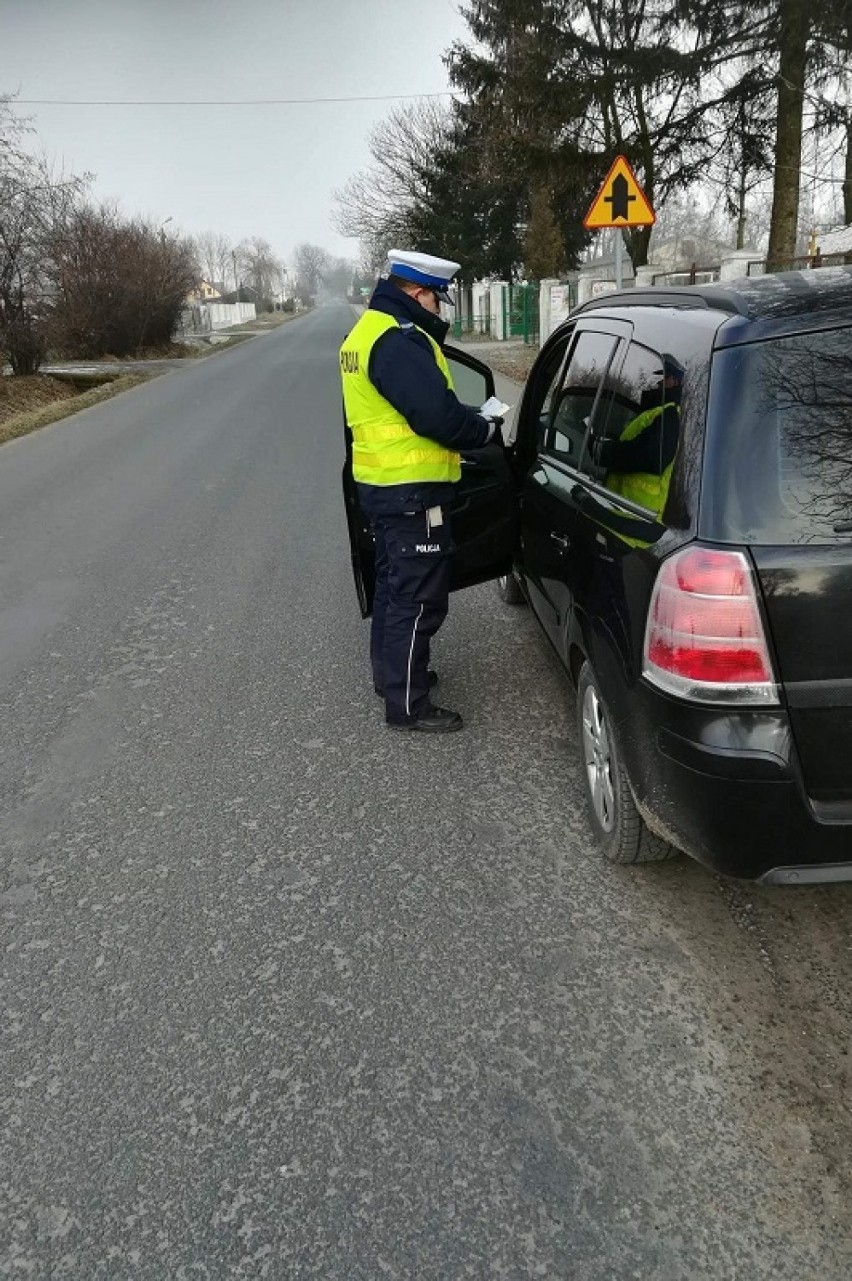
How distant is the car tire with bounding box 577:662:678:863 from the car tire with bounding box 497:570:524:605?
2.33m

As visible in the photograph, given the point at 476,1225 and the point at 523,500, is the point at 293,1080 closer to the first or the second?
the point at 476,1225

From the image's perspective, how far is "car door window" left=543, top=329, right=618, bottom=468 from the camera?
3322 millimetres

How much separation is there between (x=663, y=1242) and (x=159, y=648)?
13.2 ft

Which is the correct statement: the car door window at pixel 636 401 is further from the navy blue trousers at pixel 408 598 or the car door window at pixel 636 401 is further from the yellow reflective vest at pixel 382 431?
the navy blue trousers at pixel 408 598

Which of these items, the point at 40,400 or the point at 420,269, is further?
the point at 40,400

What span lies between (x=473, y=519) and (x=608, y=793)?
1.64 metres

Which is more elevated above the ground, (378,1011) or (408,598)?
(408,598)

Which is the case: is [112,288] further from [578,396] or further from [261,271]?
[261,271]

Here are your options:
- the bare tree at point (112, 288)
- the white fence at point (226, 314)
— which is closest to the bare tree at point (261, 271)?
the white fence at point (226, 314)

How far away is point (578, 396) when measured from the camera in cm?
359

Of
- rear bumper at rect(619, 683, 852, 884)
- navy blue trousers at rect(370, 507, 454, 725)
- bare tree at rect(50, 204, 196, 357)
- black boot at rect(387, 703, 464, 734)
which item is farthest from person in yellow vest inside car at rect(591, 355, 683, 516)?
bare tree at rect(50, 204, 196, 357)

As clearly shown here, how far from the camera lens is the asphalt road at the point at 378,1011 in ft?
6.22

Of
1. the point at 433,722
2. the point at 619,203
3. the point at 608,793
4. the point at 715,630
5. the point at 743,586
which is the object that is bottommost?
the point at 433,722

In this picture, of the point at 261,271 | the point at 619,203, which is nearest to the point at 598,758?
the point at 619,203
